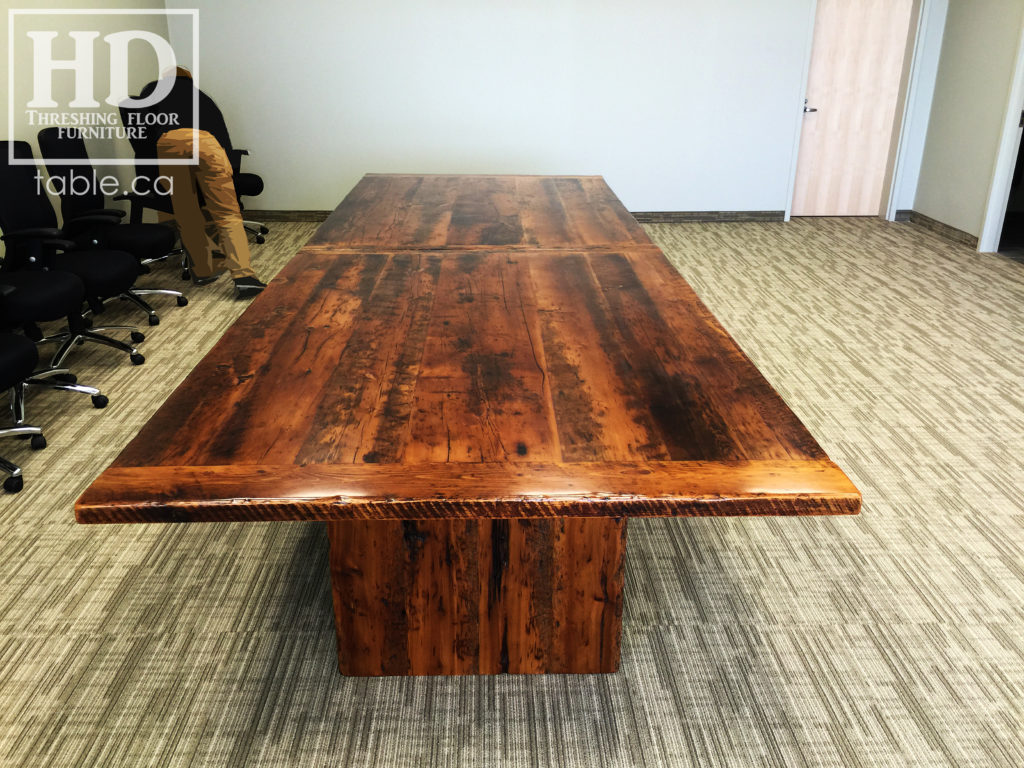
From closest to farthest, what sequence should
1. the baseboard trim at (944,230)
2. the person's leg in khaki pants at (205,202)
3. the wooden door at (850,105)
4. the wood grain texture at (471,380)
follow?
the wood grain texture at (471,380)
the person's leg in khaki pants at (205,202)
the baseboard trim at (944,230)
the wooden door at (850,105)

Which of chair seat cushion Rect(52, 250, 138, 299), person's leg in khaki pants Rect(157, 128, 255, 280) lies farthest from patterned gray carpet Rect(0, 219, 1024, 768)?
person's leg in khaki pants Rect(157, 128, 255, 280)

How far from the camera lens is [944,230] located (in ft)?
21.9

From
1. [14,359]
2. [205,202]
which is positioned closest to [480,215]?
[14,359]

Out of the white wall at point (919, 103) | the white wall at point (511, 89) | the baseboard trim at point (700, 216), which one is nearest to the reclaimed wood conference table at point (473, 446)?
the white wall at point (511, 89)

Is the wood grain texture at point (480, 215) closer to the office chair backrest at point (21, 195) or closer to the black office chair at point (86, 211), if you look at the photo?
the black office chair at point (86, 211)

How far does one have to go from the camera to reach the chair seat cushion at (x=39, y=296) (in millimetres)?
3330

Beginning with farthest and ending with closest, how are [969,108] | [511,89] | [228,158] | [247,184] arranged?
[511,89], [969,108], [247,184], [228,158]

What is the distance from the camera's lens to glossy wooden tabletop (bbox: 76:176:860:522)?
60.1 inches

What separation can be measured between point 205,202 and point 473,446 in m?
4.03

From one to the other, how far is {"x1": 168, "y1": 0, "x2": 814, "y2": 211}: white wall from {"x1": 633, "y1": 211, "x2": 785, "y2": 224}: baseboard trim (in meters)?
0.16

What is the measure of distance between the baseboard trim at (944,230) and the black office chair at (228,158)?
5.31 metres

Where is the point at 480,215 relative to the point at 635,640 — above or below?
above

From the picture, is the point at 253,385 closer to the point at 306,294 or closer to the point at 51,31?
the point at 306,294

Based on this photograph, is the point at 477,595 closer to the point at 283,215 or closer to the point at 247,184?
the point at 247,184
